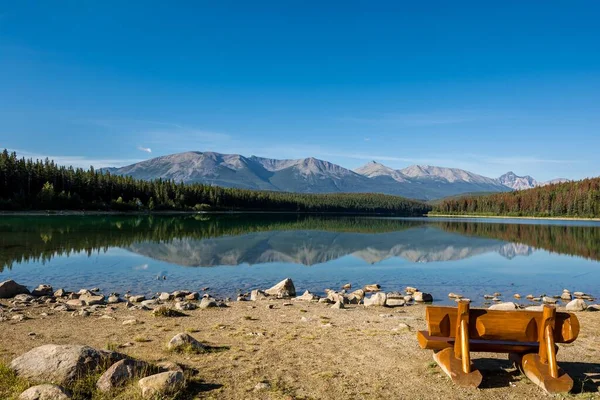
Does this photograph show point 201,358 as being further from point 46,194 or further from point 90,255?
point 46,194

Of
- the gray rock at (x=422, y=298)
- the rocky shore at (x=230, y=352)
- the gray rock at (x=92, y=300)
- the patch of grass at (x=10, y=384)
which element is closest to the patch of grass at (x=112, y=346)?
the rocky shore at (x=230, y=352)

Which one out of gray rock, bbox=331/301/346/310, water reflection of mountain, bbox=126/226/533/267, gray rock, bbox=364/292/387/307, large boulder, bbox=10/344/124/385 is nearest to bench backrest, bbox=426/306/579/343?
large boulder, bbox=10/344/124/385

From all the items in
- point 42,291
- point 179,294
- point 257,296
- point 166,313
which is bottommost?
point 257,296

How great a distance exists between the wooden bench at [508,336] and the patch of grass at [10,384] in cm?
895

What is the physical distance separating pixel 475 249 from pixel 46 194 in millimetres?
115527

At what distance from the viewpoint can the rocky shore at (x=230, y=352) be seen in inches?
350

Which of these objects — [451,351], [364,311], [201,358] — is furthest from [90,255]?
[451,351]

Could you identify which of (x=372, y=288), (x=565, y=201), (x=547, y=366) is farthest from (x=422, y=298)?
(x=565, y=201)

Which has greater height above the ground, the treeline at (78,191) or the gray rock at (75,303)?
the treeline at (78,191)

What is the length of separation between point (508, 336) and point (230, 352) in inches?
294

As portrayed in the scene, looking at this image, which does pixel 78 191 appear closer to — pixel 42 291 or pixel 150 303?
pixel 42 291

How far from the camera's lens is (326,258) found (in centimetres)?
4769

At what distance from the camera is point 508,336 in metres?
9.74

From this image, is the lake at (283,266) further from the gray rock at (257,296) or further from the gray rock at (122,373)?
the gray rock at (122,373)
